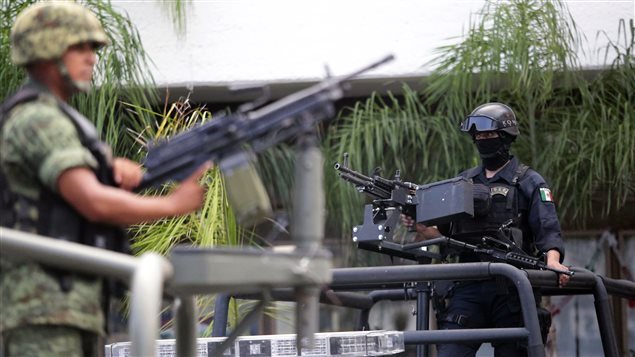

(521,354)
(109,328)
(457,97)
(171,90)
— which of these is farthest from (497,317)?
(171,90)

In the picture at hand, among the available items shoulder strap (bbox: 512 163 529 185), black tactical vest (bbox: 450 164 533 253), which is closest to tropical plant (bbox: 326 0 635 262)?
shoulder strap (bbox: 512 163 529 185)

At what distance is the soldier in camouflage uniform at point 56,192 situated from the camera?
130 inches

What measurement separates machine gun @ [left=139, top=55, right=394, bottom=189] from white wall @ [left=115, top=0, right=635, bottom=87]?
6.00 metres

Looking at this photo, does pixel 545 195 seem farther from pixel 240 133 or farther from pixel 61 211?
pixel 61 211

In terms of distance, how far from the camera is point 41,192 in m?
3.39

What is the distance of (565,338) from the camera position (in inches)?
395

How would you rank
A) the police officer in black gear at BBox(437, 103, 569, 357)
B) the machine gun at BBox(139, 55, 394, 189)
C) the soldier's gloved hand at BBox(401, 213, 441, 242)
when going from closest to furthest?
the machine gun at BBox(139, 55, 394, 189) < the police officer in black gear at BBox(437, 103, 569, 357) < the soldier's gloved hand at BBox(401, 213, 441, 242)

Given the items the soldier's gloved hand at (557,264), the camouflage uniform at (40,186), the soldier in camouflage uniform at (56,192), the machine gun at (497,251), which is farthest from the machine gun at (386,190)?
the camouflage uniform at (40,186)

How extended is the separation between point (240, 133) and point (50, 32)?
1.79ft

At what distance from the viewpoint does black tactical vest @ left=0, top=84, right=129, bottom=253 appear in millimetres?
3365

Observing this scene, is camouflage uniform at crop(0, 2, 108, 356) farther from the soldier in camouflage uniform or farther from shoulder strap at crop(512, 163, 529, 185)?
shoulder strap at crop(512, 163, 529, 185)

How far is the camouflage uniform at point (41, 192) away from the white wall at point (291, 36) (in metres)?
6.00

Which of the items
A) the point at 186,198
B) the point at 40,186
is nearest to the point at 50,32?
the point at 40,186

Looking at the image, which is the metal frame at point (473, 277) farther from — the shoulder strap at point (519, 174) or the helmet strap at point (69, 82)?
the helmet strap at point (69, 82)
